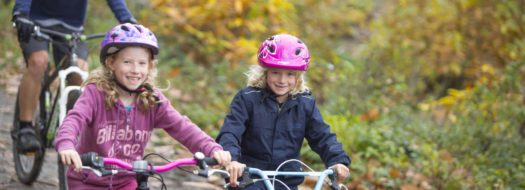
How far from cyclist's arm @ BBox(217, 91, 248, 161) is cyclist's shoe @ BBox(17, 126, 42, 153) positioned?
2.17 meters

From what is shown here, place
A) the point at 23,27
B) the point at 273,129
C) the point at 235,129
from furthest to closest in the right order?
the point at 23,27, the point at 273,129, the point at 235,129

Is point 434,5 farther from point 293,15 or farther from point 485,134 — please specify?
point 485,134

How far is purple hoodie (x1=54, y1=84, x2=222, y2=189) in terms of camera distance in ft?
14.0

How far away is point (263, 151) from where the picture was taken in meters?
4.79

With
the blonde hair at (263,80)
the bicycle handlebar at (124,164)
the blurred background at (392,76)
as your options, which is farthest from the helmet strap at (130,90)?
the blurred background at (392,76)

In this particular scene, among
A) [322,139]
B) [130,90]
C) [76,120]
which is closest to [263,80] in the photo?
[322,139]

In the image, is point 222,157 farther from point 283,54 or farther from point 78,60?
point 78,60

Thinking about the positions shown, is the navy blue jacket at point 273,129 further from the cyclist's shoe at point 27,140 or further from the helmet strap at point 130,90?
the cyclist's shoe at point 27,140

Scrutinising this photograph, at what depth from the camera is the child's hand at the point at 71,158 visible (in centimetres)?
368

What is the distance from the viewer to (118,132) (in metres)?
4.34

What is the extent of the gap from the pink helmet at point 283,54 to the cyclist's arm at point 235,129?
0.30m

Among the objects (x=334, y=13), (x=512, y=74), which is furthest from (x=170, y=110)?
(x=334, y=13)

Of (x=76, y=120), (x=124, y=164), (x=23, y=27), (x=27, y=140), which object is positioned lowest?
(x=27, y=140)

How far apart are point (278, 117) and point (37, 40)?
94.4 inches
